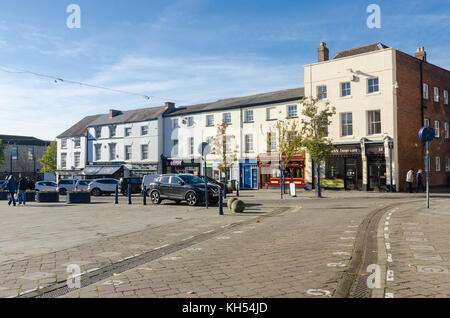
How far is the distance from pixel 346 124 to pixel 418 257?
83.1 ft

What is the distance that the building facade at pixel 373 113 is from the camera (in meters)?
28.4

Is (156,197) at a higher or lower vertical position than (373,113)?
lower

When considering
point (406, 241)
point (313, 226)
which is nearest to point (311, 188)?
point (313, 226)

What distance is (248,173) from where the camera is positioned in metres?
37.6

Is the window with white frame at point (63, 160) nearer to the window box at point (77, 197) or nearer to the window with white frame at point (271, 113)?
the window with white frame at point (271, 113)

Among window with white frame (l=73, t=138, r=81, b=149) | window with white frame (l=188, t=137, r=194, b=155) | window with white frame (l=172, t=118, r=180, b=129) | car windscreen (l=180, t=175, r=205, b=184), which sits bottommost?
car windscreen (l=180, t=175, r=205, b=184)

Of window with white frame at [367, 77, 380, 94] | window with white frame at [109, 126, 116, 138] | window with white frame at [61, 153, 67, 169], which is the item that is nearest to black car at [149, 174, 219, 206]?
window with white frame at [367, 77, 380, 94]

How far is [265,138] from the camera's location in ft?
119

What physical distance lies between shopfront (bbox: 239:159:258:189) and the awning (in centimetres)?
1686

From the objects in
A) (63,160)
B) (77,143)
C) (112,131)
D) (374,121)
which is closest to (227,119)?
(374,121)

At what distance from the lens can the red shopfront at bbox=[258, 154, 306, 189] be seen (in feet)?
110

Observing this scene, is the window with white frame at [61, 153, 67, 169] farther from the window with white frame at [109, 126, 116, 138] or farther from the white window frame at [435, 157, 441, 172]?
the white window frame at [435, 157, 441, 172]

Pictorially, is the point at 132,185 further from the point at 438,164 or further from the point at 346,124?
the point at 438,164

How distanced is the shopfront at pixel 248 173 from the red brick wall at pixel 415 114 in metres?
13.2
